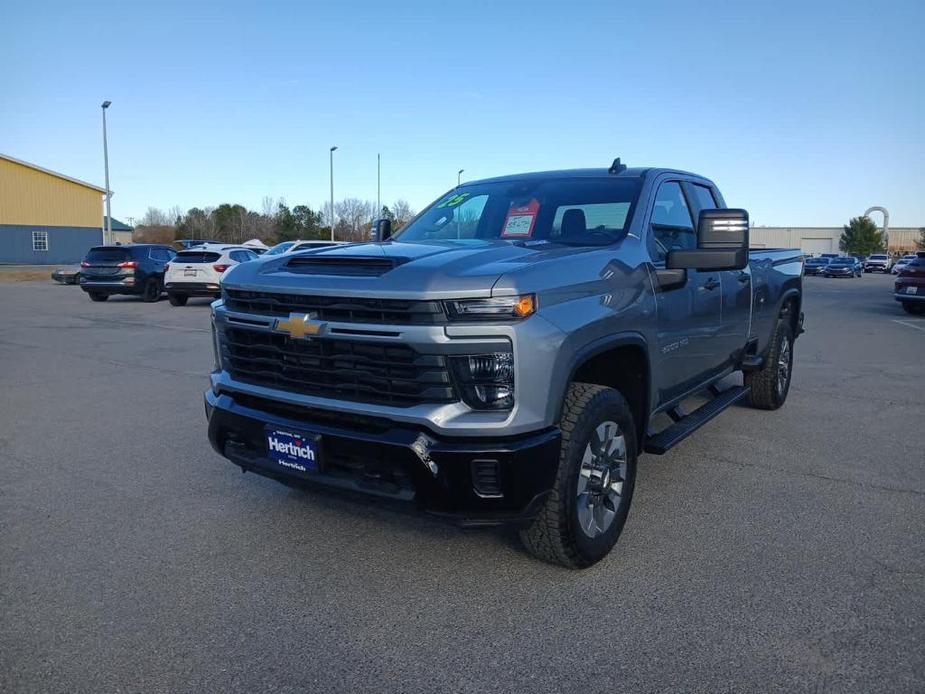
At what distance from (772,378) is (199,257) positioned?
14793 millimetres

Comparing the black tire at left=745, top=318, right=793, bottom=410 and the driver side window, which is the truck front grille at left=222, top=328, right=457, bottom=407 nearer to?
the driver side window

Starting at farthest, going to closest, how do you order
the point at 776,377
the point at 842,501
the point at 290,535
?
the point at 776,377 → the point at 842,501 → the point at 290,535

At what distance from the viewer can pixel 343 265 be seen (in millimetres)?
3375

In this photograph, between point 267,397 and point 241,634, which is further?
point 267,397

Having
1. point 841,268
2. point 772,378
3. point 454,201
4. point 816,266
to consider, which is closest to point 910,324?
point 772,378

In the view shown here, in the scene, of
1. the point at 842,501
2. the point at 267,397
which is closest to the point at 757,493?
the point at 842,501

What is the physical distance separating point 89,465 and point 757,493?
14.3 feet

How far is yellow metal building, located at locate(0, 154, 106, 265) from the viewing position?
150ft

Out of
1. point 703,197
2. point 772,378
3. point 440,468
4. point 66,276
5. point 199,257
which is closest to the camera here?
point 440,468

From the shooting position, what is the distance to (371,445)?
303cm

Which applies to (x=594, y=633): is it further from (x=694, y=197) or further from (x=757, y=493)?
(x=694, y=197)

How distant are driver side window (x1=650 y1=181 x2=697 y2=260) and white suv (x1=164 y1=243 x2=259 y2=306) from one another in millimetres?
14260

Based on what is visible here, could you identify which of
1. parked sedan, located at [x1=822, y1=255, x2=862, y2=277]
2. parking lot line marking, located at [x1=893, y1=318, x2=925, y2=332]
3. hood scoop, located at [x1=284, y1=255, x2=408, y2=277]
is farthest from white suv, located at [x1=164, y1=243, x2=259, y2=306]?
parked sedan, located at [x1=822, y1=255, x2=862, y2=277]

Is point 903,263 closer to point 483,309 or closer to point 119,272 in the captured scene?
point 119,272
